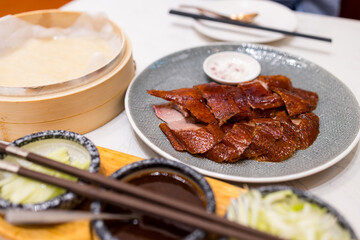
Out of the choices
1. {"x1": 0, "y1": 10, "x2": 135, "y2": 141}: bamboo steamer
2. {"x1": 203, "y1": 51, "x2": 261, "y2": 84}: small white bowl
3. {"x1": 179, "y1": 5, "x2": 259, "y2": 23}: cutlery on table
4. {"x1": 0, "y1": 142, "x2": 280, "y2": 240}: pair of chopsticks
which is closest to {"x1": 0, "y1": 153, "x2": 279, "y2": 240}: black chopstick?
{"x1": 0, "y1": 142, "x2": 280, "y2": 240}: pair of chopsticks

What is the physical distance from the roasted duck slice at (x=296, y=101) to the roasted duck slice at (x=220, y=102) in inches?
13.9

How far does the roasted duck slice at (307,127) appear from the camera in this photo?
194cm

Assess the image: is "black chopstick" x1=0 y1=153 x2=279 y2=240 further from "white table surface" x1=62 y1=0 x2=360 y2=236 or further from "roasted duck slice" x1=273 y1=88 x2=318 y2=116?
"roasted duck slice" x1=273 y1=88 x2=318 y2=116

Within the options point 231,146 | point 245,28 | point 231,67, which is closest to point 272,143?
point 231,146

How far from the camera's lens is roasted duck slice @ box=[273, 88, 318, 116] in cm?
210

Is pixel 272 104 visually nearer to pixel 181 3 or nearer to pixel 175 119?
pixel 175 119

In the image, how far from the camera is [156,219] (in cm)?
132

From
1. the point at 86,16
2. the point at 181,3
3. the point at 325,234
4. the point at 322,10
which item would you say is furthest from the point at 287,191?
the point at 322,10

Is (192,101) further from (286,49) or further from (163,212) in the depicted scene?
(286,49)

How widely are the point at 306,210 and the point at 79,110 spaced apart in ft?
4.53

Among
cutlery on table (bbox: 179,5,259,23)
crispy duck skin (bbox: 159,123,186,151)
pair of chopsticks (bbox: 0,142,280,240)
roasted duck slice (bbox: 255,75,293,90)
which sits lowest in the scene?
crispy duck skin (bbox: 159,123,186,151)

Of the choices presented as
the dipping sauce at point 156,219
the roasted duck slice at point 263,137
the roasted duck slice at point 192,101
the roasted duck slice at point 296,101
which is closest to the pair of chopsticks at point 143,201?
the dipping sauce at point 156,219

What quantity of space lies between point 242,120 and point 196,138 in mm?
392

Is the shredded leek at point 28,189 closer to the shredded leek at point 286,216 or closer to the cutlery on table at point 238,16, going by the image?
the shredded leek at point 286,216
